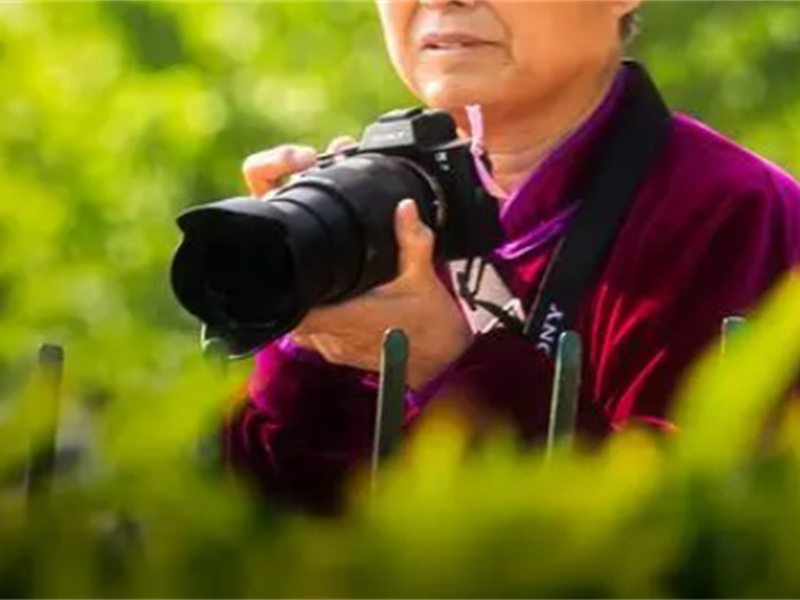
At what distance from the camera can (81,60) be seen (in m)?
11.0

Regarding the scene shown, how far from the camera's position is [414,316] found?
2230 mm

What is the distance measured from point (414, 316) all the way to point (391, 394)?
2.80ft

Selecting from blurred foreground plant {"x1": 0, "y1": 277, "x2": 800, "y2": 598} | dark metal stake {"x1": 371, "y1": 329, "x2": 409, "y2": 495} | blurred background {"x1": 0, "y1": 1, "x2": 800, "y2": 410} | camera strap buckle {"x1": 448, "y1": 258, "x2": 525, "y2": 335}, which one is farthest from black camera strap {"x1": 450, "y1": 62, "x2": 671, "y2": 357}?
blurred background {"x1": 0, "y1": 1, "x2": 800, "y2": 410}

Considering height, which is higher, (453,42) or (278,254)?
(453,42)

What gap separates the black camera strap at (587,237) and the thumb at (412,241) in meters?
0.09

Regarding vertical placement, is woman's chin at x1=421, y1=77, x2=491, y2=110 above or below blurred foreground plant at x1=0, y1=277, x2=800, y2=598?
above

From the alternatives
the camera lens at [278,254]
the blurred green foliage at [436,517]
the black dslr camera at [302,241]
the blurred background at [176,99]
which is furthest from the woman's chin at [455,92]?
the blurred background at [176,99]

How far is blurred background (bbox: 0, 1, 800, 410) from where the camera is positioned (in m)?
9.92

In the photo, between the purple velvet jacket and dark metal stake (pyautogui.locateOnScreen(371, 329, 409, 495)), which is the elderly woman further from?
dark metal stake (pyautogui.locateOnScreen(371, 329, 409, 495))

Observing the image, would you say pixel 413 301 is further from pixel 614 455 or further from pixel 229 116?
pixel 229 116

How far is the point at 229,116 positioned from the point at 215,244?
909 cm

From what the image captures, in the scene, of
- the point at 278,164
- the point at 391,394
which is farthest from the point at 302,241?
the point at 391,394

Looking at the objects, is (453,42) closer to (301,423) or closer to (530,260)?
(530,260)

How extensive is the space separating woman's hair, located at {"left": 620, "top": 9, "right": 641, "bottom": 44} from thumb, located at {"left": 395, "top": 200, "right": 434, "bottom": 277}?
23.1 inches
